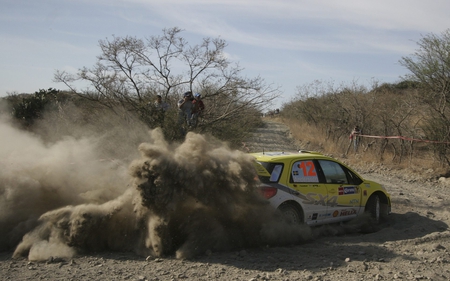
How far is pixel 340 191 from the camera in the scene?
8078 mm

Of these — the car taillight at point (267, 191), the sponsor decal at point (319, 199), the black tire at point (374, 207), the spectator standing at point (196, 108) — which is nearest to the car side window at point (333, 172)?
the sponsor decal at point (319, 199)

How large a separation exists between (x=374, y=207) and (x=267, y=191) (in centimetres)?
310

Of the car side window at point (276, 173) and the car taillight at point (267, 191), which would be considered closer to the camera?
the car taillight at point (267, 191)

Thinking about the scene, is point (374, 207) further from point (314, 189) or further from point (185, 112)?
point (185, 112)

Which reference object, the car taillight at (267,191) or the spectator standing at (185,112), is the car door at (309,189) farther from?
the spectator standing at (185,112)

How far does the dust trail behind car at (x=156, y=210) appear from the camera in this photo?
566cm

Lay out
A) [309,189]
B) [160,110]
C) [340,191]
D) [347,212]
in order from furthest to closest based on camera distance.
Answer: [160,110], [347,212], [340,191], [309,189]

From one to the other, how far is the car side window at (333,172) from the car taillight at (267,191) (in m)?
1.53

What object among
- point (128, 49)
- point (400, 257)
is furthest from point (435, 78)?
point (400, 257)

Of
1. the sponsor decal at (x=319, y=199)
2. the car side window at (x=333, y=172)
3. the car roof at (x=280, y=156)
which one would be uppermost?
the car roof at (x=280, y=156)

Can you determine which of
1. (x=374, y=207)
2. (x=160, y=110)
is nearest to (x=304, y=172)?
(x=374, y=207)

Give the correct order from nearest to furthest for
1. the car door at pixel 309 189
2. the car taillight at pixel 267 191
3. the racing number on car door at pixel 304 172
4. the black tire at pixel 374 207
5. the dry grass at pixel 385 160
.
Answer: the car taillight at pixel 267 191
the car door at pixel 309 189
the racing number on car door at pixel 304 172
the black tire at pixel 374 207
the dry grass at pixel 385 160

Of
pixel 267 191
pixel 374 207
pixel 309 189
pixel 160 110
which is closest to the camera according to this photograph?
pixel 267 191

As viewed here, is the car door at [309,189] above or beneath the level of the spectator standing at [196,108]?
beneath
